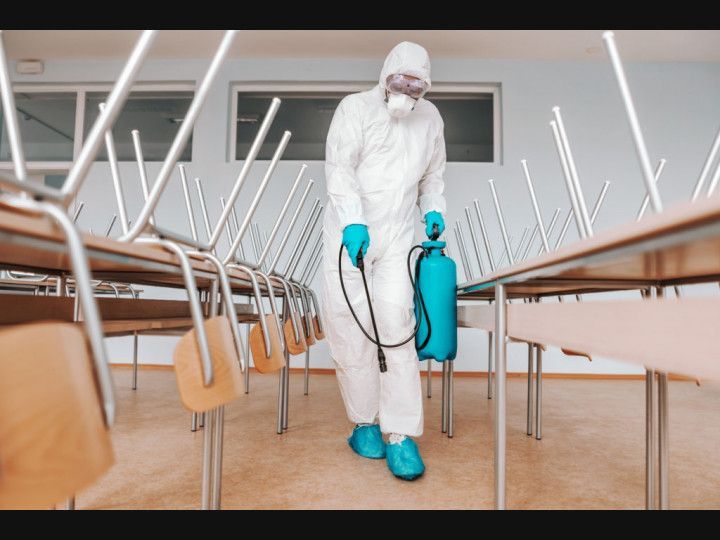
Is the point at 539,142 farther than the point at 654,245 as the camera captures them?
Yes

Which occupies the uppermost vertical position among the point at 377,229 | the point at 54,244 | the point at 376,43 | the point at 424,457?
the point at 376,43

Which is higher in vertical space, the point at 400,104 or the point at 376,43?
the point at 376,43

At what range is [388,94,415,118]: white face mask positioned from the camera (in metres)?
1.77

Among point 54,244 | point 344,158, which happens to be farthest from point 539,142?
point 54,244

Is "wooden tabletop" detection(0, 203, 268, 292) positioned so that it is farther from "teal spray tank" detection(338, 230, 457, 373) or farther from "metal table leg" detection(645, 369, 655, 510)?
"metal table leg" detection(645, 369, 655, 510)

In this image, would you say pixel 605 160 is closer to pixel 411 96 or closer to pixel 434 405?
pixel 434 405

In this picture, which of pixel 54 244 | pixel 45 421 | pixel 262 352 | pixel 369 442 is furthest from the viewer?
pixel 369 442

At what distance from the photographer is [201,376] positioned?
0.72 m

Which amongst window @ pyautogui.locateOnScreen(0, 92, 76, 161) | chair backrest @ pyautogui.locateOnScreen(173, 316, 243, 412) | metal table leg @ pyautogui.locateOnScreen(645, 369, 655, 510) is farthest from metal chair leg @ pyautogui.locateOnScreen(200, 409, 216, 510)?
window @ pyautogui.locateOnScreen(0, 92, 76, 161)

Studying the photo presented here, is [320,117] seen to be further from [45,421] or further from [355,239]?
[45,421]

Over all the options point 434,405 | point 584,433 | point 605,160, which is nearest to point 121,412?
point 434,405

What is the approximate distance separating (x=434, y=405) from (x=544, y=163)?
244 cm

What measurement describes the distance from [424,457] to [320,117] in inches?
131

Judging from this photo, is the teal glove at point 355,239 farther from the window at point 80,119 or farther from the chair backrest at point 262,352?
the window at point 80,119
